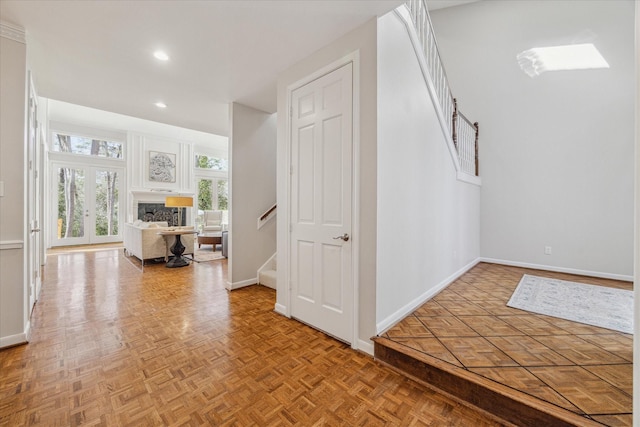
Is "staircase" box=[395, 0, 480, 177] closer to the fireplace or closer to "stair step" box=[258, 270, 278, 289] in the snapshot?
"stair step" box=[258, 270, 278, 289]

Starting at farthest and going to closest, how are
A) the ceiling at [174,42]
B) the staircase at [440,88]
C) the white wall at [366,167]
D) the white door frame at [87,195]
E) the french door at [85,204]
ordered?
the french door at [85,204] → the white door frame at [87,195] → the staircase at [440,88] → the white wall at [366,167] → the ceiling at [174,42]

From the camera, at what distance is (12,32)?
209 centimetres

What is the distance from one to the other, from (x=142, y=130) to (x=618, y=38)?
10.6 m

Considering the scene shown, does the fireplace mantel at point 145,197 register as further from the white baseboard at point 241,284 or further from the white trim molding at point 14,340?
the white trim molding at point 14,340

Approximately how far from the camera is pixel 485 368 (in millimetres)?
1635

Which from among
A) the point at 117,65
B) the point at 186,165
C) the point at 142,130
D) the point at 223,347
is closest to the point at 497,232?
the point at 223,347

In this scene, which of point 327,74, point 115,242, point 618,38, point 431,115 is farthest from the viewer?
point 115,242

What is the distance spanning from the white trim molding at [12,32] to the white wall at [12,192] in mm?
26

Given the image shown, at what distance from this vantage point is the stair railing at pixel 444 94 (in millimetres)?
2850

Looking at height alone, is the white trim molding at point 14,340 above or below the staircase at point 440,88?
below

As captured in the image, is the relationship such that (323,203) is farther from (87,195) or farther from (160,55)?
(87,195)

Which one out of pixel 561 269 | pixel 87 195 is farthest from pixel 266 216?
pixel 87 195

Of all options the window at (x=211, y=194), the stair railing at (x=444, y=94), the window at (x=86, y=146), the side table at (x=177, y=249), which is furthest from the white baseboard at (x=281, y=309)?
the window at (x=86, y=146)

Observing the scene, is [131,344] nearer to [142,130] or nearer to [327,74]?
[327,74]
